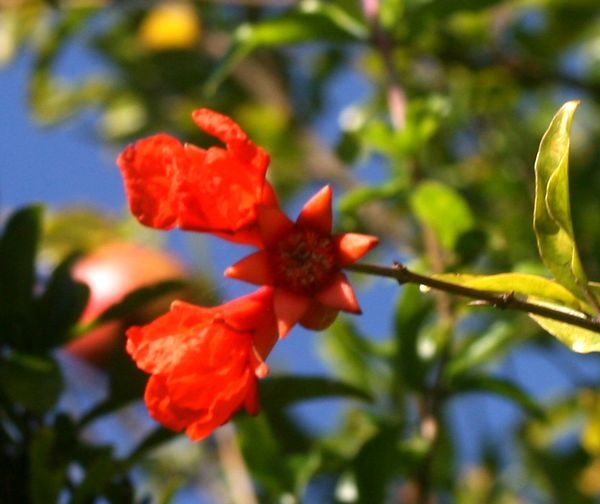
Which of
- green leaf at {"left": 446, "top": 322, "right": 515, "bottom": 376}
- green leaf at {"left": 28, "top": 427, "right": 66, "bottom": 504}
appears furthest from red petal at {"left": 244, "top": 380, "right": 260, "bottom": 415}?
green leaf at {"left": 446, "top": 322, "right": 515, "bottom": 376}

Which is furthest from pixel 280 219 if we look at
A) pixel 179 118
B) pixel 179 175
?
pixel 179 118

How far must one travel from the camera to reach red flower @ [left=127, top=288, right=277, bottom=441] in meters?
0.73

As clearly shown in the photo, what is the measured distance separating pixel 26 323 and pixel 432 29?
3.34ft

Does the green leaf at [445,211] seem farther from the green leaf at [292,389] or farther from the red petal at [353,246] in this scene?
the red petal at [353,246]

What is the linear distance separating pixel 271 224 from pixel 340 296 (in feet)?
0.21

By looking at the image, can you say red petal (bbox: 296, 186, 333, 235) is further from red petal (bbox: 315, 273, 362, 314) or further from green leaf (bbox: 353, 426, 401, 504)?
green leaf (bbox: 353, 426, 401, 504)

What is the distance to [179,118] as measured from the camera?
2.36 metres

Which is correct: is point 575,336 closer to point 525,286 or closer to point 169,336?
point 525,286

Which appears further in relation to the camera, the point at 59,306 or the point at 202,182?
the point at 59,306

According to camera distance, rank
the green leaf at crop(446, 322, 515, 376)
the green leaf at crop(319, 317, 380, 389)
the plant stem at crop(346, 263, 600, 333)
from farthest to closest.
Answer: the green leaf at crop(319, 317, 380, 389) < the green leaf at crop(446, 322, 515, 376) < the plant stem at crop(346, 263, 600, 333)

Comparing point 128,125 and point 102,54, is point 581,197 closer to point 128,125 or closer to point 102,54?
point 128,125

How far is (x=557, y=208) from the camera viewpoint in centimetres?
75

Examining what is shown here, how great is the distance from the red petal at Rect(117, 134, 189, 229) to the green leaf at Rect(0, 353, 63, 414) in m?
0.37

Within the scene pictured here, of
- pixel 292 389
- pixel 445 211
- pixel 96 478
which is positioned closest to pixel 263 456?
pixel 292 389
